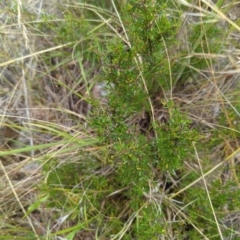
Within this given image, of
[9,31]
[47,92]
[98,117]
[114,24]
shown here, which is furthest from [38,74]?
[98,117]

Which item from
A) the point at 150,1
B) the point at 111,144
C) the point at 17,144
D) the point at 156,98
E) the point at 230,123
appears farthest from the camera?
the point at 17,144

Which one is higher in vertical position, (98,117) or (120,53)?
(120,53)

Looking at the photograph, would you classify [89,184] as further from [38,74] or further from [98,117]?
[38,74]

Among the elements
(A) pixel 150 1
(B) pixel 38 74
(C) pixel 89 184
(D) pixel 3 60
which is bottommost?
(C) pixel 89 184

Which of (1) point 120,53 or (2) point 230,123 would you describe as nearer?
(1) point 120,53

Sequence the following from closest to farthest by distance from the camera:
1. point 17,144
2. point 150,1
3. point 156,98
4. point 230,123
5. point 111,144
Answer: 1. point 150,1
2. point 111,144
3. point 230,123
4. point 156,98
5. point 17,144

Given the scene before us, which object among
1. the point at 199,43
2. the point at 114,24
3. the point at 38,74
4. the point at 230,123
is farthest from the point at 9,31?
the point at 230,123

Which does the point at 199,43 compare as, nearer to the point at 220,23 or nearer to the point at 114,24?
the point at 220,23
